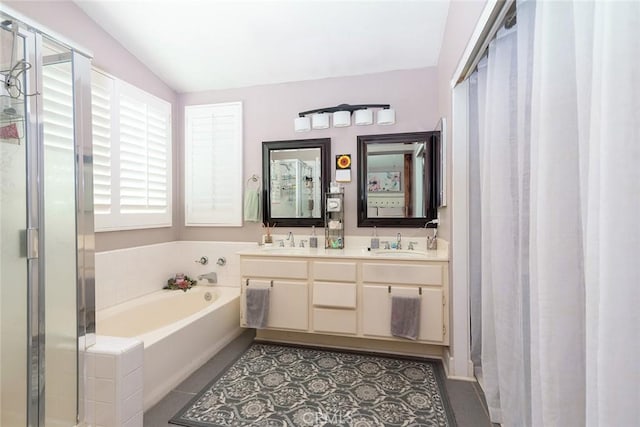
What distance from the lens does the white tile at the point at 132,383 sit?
4.89ft

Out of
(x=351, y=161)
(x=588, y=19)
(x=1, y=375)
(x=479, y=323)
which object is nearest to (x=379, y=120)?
(x=351, y=161)

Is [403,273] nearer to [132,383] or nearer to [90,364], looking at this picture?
[132,383]

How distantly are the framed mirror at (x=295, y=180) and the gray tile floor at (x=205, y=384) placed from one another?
4.56 ft

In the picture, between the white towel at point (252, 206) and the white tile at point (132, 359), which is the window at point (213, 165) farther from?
the white tile at point (132, 359)

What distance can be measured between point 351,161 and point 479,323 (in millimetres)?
1720

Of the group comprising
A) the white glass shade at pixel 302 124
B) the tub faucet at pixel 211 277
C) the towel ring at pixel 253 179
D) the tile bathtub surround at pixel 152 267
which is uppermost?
the white glass shade at pixel 302 124

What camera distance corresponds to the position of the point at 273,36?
2.54m

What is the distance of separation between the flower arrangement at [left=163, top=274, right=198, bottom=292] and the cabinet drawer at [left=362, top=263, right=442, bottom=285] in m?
1.88

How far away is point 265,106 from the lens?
10.3 feet

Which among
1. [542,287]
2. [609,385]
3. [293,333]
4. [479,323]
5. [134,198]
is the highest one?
[134,198]

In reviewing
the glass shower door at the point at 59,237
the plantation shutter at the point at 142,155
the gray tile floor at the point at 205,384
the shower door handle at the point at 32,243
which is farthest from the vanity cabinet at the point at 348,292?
the shower door handle at the point at 32,243

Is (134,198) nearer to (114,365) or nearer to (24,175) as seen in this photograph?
(24,175)

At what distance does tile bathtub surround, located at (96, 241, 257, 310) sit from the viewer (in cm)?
250

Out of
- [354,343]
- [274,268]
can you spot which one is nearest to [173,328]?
[274,268]
